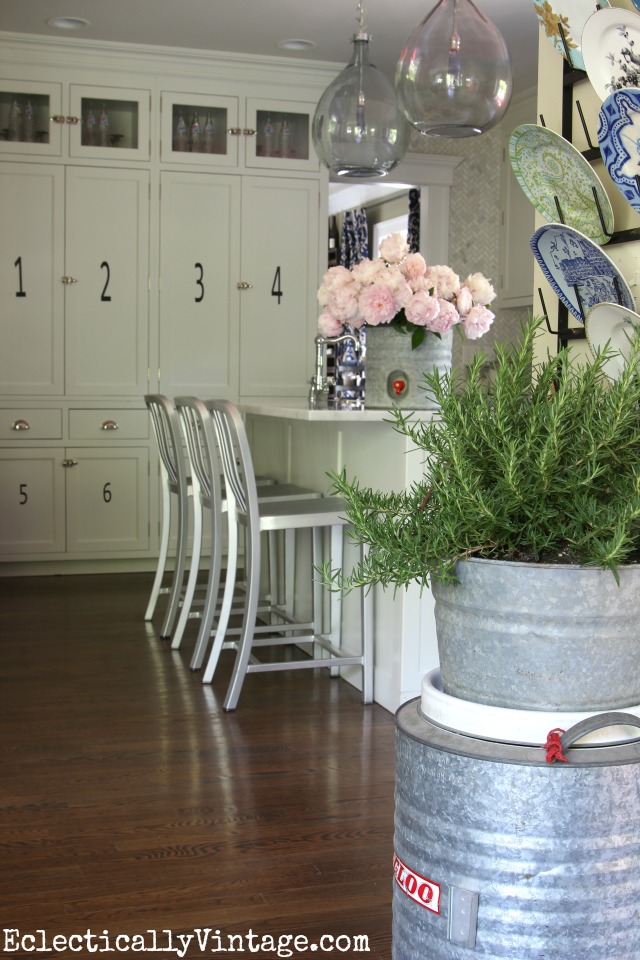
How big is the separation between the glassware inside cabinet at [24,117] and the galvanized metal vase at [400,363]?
9.68 feet

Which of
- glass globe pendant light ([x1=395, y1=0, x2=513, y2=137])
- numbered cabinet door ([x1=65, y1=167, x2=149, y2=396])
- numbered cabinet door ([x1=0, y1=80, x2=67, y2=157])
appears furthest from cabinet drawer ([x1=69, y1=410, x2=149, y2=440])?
glass globe pendant light ([x1=395, y1=0, x2=513, y2=137])

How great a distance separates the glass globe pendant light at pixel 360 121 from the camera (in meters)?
3.12

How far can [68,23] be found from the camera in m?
4.97

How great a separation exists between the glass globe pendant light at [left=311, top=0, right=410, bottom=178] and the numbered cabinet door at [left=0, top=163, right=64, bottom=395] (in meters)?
2.49

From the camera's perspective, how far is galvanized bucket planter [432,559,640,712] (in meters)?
0.82

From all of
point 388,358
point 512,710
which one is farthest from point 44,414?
point 512,710

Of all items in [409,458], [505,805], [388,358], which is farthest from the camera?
[388,358]

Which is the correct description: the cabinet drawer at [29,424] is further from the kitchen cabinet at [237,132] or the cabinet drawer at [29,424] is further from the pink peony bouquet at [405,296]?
the pink peony bouquet at [405,296]

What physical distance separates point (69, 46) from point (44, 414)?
188 cm

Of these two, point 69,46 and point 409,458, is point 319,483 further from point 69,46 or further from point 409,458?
point 69,46

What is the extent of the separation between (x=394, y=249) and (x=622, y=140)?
1.80 metres

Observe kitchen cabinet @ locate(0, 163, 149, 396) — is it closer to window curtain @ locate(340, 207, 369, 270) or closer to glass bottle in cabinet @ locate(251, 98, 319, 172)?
glass bottle in cabinet @ locate(251, 98, 319, 172)

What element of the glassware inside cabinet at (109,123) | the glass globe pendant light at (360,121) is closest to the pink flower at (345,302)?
the glass globe pendant light at (360,121)

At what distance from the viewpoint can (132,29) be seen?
16.6 feet
